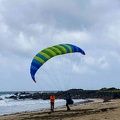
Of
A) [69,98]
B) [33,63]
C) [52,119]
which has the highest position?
[33,63]

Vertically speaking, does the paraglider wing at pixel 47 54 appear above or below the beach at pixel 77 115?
above

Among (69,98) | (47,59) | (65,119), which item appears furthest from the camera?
(69,98)

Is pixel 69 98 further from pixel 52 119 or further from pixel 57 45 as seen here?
pixel 52 119

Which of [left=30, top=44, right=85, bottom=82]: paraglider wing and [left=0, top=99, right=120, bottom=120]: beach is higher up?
[left=30, top=44, right=85, bottom=82]: paraglider wing

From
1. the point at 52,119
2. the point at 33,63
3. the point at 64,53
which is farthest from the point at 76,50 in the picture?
the point at 52,119

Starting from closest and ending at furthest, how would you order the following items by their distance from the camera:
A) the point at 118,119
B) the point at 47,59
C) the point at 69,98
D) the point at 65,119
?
the point at 118,119 < the point at 65,119 < the point at 47,59 < the point at 69,98

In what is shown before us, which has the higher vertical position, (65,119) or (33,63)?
(33,63)

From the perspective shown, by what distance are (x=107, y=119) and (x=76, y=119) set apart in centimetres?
170

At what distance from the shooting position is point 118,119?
15.2m

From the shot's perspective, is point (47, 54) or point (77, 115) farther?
point (47, 54)

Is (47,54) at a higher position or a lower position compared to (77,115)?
higher

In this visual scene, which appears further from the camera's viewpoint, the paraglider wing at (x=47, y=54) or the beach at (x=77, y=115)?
the paraglider wing at (x=47, y=54)

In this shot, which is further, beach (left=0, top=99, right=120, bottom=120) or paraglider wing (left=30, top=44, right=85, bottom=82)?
paraglider wing (left=30, top=44, right=85, bottom=82)

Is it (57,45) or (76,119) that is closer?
(76,119)
